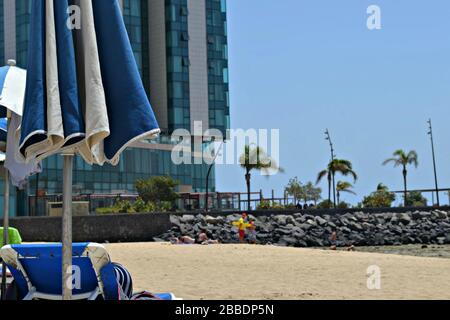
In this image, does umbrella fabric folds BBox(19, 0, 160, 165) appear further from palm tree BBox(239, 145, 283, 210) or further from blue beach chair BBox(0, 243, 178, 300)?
palm tree BBox(239, 145, 283, 210)

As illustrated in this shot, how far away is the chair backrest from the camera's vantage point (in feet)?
23.9

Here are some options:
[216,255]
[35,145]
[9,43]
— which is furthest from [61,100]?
[9,43]

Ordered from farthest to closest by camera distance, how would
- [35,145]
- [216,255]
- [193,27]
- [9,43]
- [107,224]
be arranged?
[193,27] → [9,43] → [107,224] → [216,255] → [35,145]

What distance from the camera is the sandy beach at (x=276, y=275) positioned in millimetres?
12133

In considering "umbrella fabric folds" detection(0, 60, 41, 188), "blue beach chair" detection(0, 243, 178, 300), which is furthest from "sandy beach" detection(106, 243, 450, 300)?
"blue beach chair" detection(0, 243, 178, 300)

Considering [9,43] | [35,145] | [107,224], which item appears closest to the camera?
[35,145]

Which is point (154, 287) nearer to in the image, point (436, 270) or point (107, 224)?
point (436, 270)

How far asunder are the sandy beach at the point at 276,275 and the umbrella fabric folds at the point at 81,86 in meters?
5.56

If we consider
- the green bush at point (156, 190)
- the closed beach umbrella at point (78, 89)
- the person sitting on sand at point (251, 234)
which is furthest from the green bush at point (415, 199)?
the closed beach umbrella at point (78, 89)

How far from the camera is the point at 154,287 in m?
13.3

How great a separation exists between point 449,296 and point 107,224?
24858 mm

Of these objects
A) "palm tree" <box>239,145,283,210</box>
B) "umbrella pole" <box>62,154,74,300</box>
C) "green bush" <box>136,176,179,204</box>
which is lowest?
"umbrella pole" <box>62,154,74,300</box>

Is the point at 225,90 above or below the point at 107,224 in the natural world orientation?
above

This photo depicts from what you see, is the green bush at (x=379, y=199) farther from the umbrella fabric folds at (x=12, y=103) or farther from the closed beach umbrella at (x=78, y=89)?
the closed beach umbrella at (x=78, y=89)
